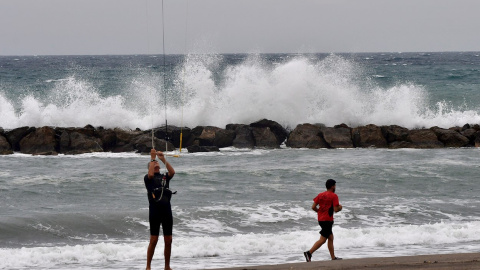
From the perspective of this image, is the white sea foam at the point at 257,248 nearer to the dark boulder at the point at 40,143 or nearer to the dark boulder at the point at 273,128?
the dark boulder at the point at 40,143

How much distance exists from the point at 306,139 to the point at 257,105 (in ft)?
16.2

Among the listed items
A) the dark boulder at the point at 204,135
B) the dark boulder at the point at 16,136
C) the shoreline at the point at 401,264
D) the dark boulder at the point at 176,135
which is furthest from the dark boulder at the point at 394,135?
the shoreline at the point at 401,264

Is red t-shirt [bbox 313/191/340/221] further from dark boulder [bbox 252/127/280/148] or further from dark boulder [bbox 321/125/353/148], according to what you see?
dark boulder [bbox 252/127/280/148]

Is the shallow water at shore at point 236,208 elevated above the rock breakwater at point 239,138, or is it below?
below

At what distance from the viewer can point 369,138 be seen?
2289cm

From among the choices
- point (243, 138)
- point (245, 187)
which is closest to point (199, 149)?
point (243, 138)

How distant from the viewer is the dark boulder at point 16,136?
861 inches

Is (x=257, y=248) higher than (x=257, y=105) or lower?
lower

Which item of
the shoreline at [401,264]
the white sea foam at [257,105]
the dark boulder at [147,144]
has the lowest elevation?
the shoreline at [401,264]

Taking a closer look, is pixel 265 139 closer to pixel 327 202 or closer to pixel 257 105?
pixel 257 105

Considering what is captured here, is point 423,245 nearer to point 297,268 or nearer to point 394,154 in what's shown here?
point 297,268

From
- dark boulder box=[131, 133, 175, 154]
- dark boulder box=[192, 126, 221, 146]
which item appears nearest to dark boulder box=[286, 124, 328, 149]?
dark boulder box=[192, 126, 221, 146]

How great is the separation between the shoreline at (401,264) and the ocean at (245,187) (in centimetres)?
111

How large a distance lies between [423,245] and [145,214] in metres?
4.95
